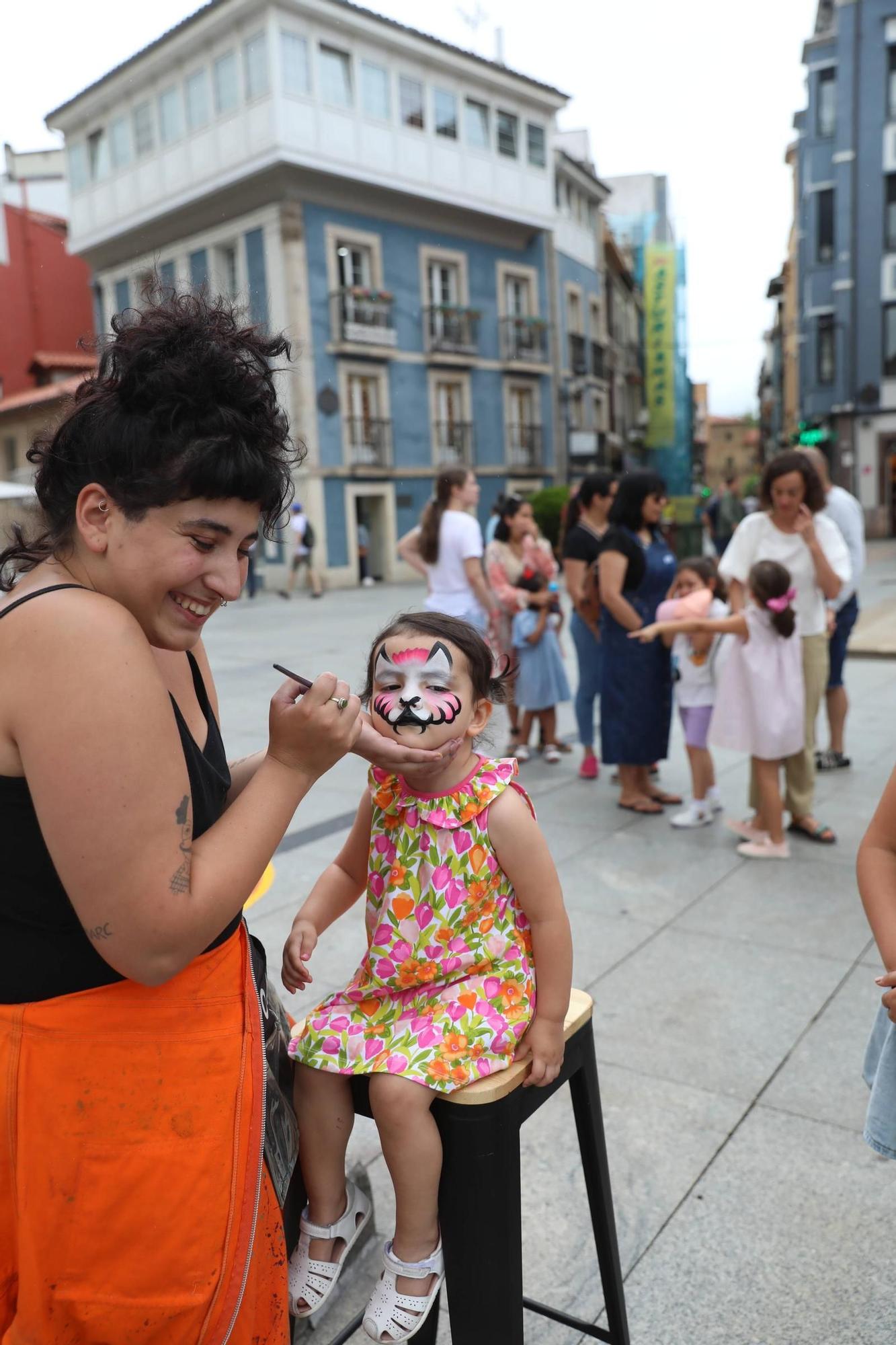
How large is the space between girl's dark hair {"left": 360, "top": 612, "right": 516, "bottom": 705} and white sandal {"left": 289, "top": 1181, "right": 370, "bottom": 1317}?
33.5 inches

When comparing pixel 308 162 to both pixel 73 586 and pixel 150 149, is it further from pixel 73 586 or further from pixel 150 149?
pixel 73 586

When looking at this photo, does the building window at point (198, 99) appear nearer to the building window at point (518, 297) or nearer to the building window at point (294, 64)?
the building window at point (294, 64)

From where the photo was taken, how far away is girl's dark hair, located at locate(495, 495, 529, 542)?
627 centimetres

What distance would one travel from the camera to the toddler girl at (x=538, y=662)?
6.10 m

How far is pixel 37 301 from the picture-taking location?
2681 cm

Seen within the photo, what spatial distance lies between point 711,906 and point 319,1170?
8.57ft

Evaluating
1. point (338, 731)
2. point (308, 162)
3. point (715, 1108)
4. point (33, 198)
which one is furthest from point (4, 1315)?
point (33, 198)

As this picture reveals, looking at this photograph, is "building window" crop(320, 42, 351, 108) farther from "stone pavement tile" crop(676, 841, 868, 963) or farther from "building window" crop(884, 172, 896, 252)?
"stone pavement tile" crop(676, 841, 868, 963)

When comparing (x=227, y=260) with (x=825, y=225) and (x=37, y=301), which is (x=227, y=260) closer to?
(x=37, y=301)

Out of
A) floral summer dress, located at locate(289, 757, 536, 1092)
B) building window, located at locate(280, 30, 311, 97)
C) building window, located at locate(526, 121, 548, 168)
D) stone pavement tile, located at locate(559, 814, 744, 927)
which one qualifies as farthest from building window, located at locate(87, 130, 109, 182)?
floral summer dress, located at locate(289, 757, 536, 1092)

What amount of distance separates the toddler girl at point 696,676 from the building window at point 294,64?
17.8 metres

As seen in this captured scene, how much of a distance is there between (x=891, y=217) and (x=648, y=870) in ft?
99.7

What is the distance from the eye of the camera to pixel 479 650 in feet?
5.66

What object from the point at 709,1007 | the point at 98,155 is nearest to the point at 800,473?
the point at 709,1007
